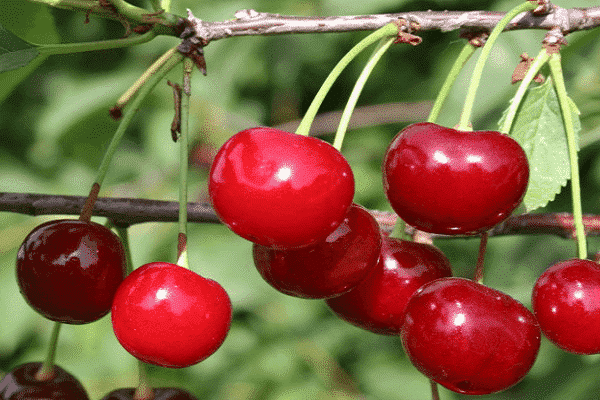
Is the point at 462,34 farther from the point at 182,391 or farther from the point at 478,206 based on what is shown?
the point at 182,391

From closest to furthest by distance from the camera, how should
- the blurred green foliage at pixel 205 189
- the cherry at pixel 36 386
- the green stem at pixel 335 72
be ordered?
the green stem at pixel 335 72 → the cherry at pixel 36 386 → the blurred green foliage at pixel 205 189

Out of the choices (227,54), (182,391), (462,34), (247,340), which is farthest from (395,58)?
(182,391)

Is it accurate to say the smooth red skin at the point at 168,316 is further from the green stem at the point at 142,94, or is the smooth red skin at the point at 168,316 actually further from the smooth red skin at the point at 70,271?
the green stem at the point at 142,94

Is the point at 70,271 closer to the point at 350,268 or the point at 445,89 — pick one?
the point at 350,268

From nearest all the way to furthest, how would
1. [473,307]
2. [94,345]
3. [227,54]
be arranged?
[473,307]
[94,345]
[227,54]

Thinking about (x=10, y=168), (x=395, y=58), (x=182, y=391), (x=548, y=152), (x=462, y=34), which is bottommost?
(x=10, y=168)

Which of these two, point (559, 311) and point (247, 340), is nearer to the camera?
point (559, 311)

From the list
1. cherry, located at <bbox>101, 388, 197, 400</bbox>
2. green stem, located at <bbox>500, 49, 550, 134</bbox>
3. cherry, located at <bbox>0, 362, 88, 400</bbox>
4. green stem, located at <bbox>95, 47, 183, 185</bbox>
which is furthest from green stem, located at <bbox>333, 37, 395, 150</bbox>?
cherry, located at <bbox>0, 362, 88, 400</bbox>

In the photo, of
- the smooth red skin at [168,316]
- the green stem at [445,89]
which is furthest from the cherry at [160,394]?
the green stem at [445,89]
